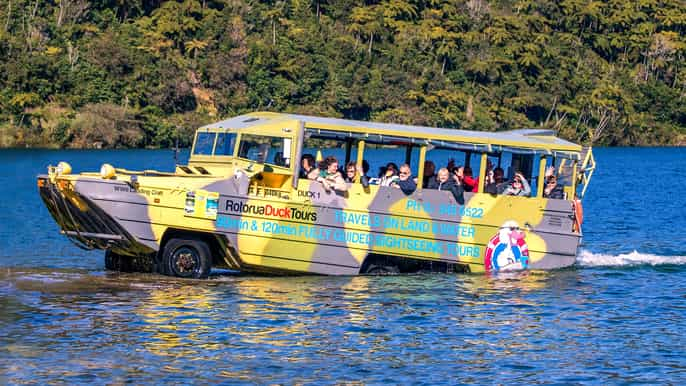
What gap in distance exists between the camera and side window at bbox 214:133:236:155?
22.8 metres

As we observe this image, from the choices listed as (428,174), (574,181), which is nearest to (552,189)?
(574,181)

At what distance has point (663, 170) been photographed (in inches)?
3292

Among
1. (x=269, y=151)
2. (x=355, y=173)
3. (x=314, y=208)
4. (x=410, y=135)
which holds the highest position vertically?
(x=410, y=135)

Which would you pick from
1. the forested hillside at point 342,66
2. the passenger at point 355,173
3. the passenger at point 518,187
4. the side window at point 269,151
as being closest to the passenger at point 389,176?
the passenger at point 355,173

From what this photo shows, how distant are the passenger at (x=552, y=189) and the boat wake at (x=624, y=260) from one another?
361 centimetres

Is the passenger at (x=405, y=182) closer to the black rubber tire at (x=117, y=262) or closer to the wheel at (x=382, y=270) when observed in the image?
the wheel at (x=382, y=270)

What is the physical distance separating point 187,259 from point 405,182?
408 cm

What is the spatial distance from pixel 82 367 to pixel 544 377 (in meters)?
5.86

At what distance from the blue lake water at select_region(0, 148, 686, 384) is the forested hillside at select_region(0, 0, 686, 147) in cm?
6635

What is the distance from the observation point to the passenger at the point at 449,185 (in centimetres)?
2312

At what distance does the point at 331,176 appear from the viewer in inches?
883

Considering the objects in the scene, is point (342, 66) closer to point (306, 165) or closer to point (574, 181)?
point (574, 181)

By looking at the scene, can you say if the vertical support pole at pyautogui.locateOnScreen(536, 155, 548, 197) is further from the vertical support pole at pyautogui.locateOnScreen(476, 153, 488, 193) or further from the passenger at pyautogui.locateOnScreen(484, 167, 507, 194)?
the vertical support pole at pyautogui.locateOnScreen(476, 153, 488, 193)

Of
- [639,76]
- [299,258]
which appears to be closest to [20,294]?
[299,258]
